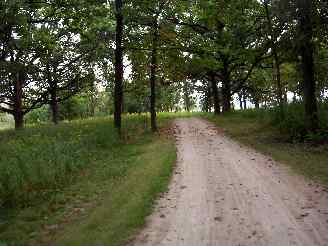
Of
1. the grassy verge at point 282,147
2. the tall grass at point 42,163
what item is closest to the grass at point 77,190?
the tall grass at point 42,163

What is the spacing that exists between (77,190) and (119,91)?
10.9 metres

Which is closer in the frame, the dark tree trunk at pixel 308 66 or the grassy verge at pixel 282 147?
the grassy verge at pixel 282 147

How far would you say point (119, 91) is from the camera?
70.8ft

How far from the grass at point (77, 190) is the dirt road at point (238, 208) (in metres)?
0.58

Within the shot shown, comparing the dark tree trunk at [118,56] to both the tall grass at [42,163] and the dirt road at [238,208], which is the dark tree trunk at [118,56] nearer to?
the tall grass at [42,163]

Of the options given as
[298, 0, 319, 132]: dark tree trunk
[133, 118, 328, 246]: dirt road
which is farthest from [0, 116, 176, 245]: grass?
[298, 0, 319, 132]: dark tree trunk

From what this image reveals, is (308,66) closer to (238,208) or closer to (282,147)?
(282,147)

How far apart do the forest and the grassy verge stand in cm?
7

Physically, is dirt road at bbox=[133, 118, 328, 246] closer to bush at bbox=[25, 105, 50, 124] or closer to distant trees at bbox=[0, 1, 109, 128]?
distant trees at bbox=[0, 1, 109, 128]

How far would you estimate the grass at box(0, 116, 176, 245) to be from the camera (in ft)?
26.4

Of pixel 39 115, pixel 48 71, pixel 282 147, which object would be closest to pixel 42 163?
pixel 282 147

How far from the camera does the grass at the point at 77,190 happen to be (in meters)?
8.05

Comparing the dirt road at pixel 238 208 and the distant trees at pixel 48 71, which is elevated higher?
the distant trees at pixel 48 71

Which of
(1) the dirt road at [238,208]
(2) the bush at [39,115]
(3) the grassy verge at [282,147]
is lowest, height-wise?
(1) the dirt road at [238,208]
